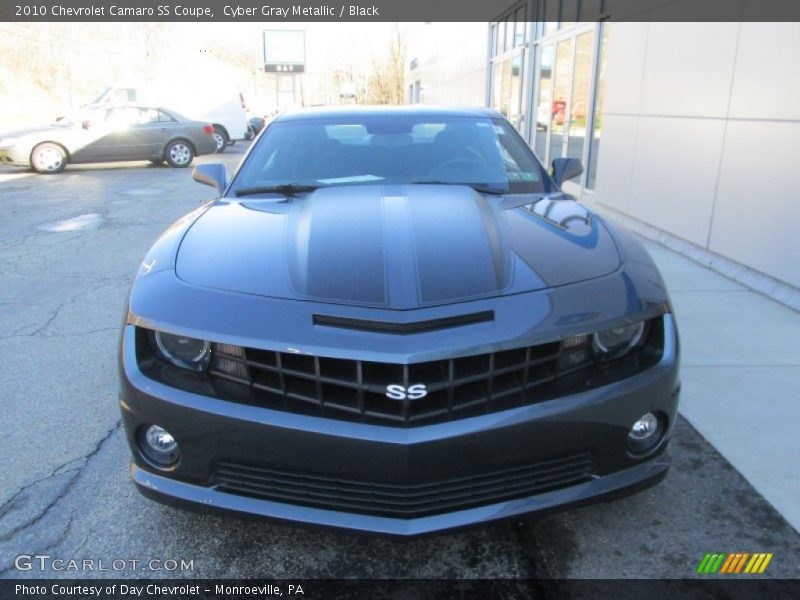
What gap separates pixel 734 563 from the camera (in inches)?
88.1

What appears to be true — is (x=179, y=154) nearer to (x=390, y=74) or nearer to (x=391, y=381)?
(x=391, y=381)

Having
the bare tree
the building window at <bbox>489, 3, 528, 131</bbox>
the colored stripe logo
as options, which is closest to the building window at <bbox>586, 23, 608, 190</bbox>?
the building window at <bbox>489, 3, 528, 131</bbox>

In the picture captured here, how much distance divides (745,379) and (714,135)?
319 cm

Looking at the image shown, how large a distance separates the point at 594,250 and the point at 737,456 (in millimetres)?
1291

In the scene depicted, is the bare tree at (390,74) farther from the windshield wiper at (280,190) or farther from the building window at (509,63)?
the windshield wiper at (280,190)

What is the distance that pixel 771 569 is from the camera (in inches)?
86.9

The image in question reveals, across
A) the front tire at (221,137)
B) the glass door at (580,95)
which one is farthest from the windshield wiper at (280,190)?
the front tire at (221,137)

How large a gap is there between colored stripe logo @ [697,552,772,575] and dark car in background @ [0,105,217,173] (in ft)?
52.8

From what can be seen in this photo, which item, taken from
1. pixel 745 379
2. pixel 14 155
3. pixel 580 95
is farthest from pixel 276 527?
pixel 14 155

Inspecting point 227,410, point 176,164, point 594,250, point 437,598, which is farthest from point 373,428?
point 176,164

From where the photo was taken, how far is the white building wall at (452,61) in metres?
20.1

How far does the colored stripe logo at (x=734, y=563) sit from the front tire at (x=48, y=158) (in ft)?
53.0

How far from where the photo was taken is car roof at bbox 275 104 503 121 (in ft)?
12.6

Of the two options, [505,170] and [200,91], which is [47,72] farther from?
[505,170]
